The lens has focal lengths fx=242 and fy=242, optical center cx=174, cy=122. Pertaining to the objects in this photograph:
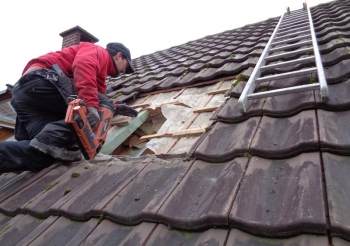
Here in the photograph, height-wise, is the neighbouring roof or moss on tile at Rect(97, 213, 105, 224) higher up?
the neighbouring roof

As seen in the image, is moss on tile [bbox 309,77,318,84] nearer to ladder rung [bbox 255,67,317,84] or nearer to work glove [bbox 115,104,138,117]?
ladder rung [bbox 255,67,317,84]

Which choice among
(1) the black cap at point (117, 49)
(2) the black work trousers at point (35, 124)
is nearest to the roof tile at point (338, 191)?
(2) the black work trousers at point (35, 124)

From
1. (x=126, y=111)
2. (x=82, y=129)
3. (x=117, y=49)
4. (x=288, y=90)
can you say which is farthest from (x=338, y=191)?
(x=117, y=49)

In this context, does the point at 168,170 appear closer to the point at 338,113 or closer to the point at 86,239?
the point at 86,239

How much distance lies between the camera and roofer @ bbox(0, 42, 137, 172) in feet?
7.06

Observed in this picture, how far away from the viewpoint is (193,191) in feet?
4.04

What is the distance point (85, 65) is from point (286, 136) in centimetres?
185

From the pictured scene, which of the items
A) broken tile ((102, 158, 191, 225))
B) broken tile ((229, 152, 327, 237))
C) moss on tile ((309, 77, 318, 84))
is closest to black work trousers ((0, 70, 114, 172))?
broken tile ((102, 158, 191, 225))

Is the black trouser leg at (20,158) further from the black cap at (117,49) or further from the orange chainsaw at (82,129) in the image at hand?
the black cap at (117,49)

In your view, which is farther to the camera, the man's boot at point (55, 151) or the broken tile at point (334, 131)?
the man's boot at point (55, 151)

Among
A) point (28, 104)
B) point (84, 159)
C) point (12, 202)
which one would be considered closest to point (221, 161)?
point (84, 159)

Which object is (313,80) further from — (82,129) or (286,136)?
(82,129)

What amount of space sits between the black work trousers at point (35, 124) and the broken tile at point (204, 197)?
4.79 ft

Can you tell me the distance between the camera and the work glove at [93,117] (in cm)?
229
